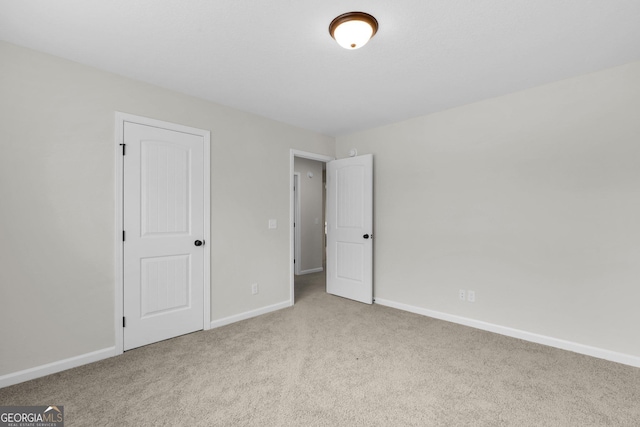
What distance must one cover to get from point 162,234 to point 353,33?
7.74 ft

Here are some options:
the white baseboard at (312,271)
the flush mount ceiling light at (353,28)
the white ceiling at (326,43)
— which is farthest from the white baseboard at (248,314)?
the flush mount ceiling light at (353,28)

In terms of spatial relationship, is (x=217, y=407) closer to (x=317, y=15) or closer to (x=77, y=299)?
(x=77, y=299)

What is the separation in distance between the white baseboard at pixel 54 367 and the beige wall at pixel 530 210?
3097 millimetres

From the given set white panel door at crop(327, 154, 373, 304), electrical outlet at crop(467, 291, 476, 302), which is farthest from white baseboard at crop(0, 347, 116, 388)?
electrical outlet at crop(467, 291, 476, 302)

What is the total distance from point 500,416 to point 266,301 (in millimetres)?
2579

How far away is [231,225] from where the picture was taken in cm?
332

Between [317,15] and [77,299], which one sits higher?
[317,15]

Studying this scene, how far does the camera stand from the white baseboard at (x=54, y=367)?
2059 millimetres

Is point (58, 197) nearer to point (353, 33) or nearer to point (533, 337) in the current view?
point (353, 33)

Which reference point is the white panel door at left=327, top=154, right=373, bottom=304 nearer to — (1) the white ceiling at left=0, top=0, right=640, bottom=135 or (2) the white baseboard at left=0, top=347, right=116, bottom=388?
(1) the white ceiling at left=0, top=0, right=640, bottom=135

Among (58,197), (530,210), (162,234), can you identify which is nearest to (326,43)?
(162,234)

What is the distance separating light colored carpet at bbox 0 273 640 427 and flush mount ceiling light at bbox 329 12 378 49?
7.57 ft

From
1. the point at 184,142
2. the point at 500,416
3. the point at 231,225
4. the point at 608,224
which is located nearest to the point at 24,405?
the point at 231,225

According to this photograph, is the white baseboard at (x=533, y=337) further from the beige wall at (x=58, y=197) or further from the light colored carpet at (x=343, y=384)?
the beige wall at (x=58, y=197)
